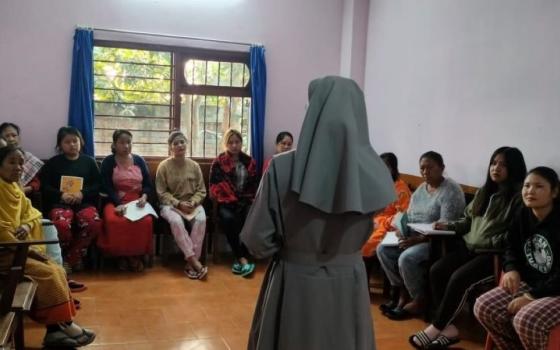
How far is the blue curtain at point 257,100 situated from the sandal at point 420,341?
2.59 metres

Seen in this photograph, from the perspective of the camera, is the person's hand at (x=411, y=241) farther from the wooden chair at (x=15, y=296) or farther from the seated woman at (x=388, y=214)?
the wooden chair at (x=15, y=296)

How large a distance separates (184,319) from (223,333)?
33 centimetres

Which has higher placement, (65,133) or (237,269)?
(65,133)

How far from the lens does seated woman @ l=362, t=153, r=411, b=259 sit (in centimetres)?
364

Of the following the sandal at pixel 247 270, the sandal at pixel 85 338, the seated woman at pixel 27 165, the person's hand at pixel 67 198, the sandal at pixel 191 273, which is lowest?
the sandal at pixel 191 273

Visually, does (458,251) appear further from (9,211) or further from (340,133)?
(9,211)

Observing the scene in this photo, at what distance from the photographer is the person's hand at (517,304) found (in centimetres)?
236

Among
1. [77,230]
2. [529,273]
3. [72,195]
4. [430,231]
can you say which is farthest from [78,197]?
[529,273]

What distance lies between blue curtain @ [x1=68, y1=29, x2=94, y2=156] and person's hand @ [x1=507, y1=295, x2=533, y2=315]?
3.62m

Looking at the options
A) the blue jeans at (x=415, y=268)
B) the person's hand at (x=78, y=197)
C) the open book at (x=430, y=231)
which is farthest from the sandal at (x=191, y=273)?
the open book at (x=430, y=231)

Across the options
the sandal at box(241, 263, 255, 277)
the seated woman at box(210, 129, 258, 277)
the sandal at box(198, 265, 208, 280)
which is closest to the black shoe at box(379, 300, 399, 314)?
the sandal at box(241, 263, 255, 277)

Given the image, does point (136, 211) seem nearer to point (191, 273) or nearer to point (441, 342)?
point (191, 273)

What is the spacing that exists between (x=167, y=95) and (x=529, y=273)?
362 cm

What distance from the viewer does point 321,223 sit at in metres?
1.60
